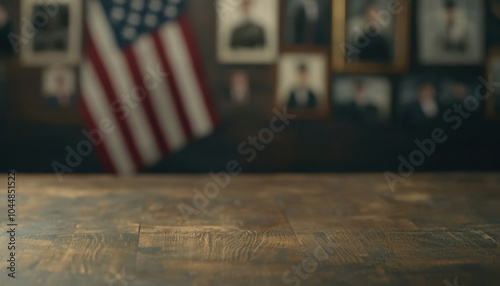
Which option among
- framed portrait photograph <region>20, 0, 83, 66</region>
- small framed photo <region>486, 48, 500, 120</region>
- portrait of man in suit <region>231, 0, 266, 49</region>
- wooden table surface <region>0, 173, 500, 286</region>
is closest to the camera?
wooden table surface <region>0, 173, 500, 286</region>

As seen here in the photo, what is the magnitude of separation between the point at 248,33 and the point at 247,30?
0.02 metres

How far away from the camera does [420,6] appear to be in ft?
13.4

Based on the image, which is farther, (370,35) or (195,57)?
(370,35)

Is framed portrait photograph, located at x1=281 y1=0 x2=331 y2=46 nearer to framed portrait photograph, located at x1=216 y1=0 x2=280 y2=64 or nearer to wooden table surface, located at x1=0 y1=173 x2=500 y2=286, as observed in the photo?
framed portrait photograph, located at x1=216 y1=0 x2=280 y2=64

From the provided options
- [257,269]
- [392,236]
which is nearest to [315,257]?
[257,269]

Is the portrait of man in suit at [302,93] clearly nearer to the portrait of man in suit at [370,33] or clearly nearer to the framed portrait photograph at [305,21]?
the framed portrait photograph at [305,21]

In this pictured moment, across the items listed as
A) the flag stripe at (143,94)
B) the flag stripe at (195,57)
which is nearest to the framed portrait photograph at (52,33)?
the flag stripe at (143,94)

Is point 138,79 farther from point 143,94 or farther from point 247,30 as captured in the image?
point 247,30

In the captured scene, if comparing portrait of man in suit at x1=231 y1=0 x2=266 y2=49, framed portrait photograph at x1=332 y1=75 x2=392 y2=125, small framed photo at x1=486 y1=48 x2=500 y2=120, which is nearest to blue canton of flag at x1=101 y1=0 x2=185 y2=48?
portrait of man in suit at x1=231 y1=0 x2=266 y2=49

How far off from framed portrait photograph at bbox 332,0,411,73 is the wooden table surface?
0.90 m

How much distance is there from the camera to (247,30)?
3.98 meters

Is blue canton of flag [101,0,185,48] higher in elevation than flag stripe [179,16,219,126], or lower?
higher

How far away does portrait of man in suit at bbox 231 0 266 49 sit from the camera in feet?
13.0

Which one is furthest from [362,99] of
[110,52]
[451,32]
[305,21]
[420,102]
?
[110,52]
